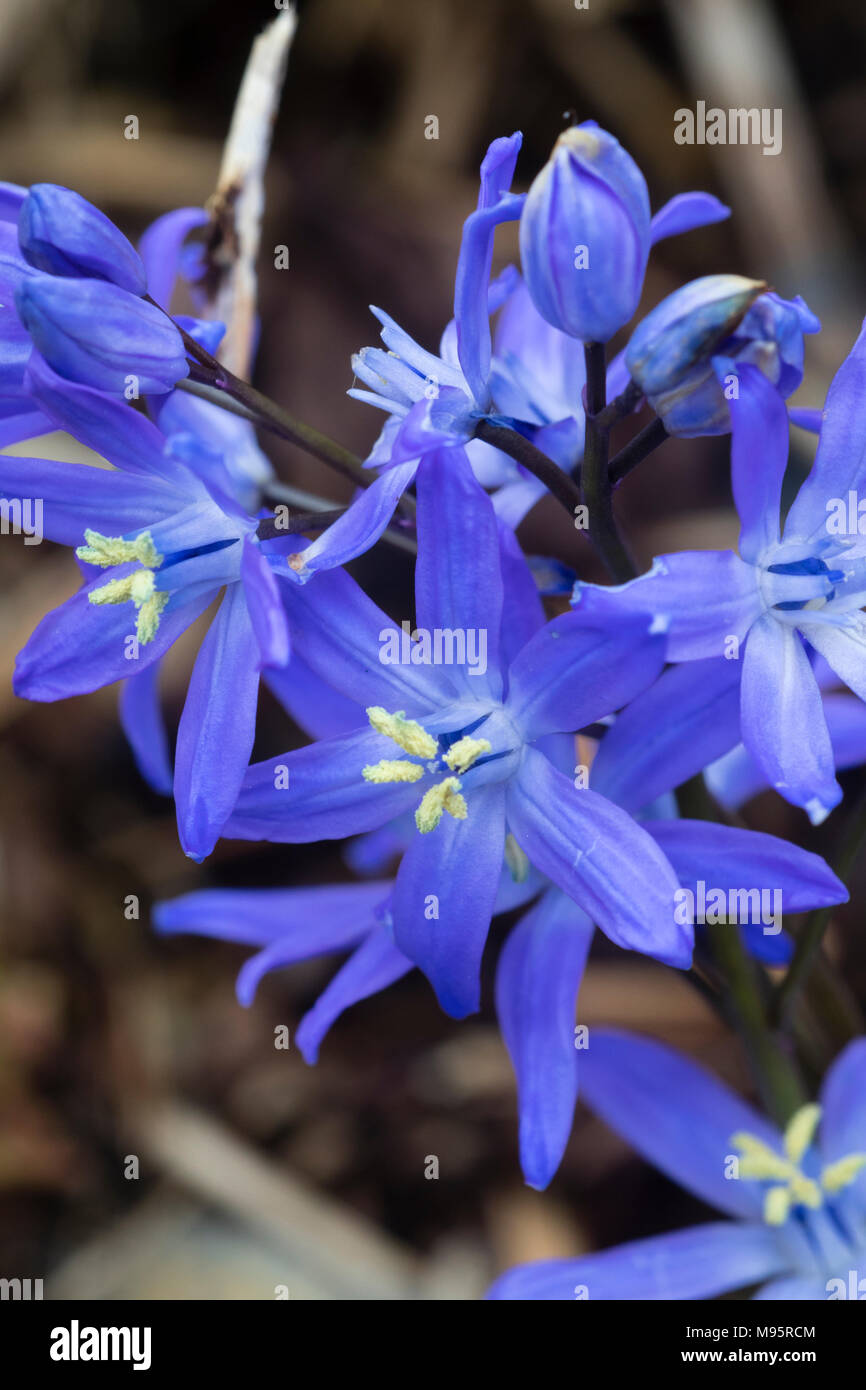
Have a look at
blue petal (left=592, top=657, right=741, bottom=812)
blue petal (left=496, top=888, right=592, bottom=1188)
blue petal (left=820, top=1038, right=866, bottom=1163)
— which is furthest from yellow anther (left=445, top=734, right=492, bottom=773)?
blue petal (left=820, top=1038, right=866, bottom=1163)

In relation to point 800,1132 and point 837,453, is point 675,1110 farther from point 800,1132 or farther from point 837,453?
point 837,453

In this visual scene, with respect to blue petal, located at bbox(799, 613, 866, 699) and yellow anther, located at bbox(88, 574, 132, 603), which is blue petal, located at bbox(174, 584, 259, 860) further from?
blue petal, located at bbox(799, 613, 866, 699)

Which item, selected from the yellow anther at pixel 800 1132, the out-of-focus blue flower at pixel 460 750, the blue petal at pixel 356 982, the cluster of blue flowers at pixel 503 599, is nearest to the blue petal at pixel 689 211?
the cluster of blue flowers at pixel 503 599

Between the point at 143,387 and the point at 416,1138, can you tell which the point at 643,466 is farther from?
the point at 143,387

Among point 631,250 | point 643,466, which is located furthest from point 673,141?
point 631,250

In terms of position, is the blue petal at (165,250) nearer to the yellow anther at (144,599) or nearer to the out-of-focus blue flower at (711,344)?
the yellow anther at (144,599)

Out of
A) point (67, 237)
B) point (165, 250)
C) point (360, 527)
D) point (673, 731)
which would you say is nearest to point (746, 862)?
point (673, 731)
